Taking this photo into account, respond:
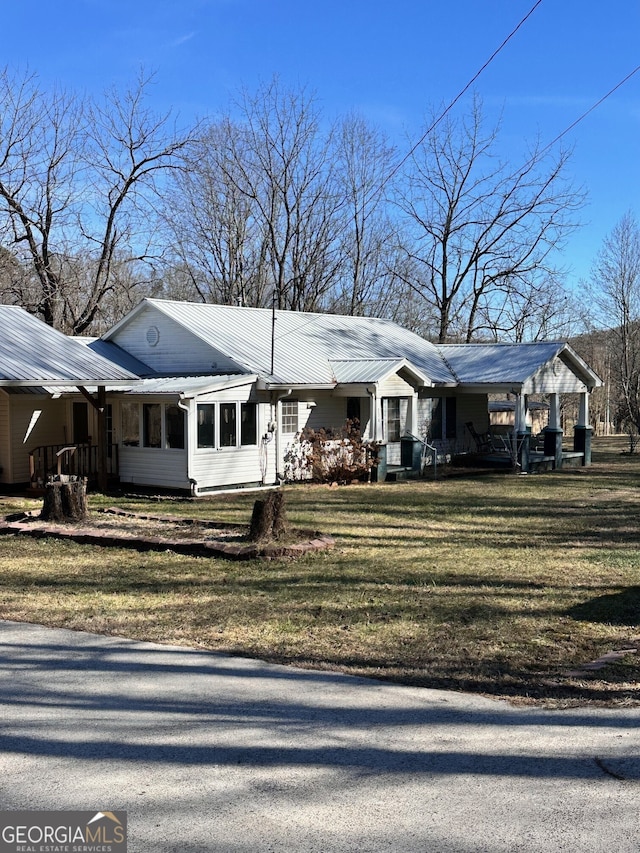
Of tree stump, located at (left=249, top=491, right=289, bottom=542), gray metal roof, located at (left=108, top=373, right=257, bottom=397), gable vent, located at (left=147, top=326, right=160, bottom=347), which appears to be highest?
gable vent, located at (left=147, top=326, right=160, bottom=347)

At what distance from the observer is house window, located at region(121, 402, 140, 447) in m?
Answer: 19.3

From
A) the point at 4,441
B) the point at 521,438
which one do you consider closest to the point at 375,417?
the point at 521,438

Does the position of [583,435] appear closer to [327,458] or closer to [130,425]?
[327,458]

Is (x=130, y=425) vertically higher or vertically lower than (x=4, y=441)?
higher

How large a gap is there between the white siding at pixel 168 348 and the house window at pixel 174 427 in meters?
1.90

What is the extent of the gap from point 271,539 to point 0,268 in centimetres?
2310

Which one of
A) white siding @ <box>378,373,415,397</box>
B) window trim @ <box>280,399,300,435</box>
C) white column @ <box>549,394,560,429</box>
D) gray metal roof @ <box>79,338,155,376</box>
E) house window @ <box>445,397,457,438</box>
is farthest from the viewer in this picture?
house window @ <box>445,397,457,438</box>

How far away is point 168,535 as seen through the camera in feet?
39.0

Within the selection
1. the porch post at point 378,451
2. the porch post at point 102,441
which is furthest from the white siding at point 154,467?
the porch post at point 378,451

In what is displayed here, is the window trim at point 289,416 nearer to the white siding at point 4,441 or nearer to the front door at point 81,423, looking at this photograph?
the front door at point 81,423

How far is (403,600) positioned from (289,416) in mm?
12516

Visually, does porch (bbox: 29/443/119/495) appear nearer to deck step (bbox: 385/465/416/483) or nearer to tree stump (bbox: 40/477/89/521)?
tree stump (bbox: 40/477/89/521)

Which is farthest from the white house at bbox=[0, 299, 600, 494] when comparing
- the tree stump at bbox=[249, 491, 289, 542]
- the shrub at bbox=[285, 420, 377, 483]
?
the tree stump at bbox=[249, 491, 289, 542]

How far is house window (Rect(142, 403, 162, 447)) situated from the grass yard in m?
4.73
